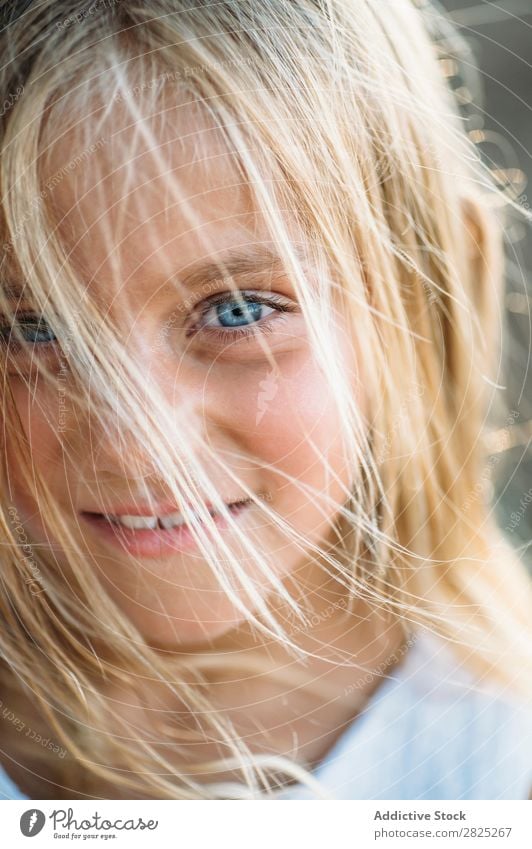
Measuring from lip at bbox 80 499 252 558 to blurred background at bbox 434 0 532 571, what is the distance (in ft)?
0.61

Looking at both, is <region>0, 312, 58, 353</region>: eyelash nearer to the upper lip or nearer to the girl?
the girl

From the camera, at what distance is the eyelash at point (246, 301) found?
423 millimetres

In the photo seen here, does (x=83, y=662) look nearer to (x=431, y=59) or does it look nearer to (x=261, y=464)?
(x=261, y=464)

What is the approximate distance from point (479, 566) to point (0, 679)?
0.31m

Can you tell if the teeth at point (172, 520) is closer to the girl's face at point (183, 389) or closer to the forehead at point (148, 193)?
the girl's face at point (183, 389)

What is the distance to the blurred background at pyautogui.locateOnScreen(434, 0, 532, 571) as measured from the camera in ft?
1.49

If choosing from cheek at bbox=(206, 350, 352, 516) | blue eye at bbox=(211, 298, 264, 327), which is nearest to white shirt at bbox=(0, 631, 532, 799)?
cheek at bbox=(206, 350, 352, 516)

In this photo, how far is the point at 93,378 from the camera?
44 centimetres

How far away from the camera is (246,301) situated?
0.42 m

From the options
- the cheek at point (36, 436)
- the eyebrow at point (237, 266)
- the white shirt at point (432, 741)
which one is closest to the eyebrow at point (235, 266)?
the eyebrow at point (237, 266)
